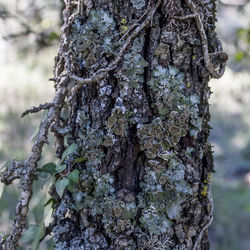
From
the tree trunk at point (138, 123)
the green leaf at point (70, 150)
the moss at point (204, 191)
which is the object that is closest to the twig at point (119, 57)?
the tree trunk at point (138, 123)

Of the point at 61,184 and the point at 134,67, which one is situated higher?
the point at 134,67

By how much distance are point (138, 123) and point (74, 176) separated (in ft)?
0.67

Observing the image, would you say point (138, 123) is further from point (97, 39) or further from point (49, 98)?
point (49, 98)

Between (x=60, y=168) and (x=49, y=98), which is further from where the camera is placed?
(x=49, y=98)

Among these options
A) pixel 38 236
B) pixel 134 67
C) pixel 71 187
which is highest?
pixel 134 67

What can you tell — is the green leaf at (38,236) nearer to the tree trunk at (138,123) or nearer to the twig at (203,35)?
the tree trunk at (138,123)

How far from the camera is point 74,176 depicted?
847 millimetres

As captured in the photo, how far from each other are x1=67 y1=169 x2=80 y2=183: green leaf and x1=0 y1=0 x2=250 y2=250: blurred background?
0.21 m

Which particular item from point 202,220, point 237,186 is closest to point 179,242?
point 202,220

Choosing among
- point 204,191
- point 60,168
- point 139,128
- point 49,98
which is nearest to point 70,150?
point 60,168

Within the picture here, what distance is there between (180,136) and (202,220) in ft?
0.79

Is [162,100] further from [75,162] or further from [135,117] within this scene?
[75,162]

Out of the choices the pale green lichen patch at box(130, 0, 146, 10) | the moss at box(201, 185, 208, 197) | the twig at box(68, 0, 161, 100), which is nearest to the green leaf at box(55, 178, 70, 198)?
the twig at box(68, 0, 161, 100)

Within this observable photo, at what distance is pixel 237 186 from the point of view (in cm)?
383
